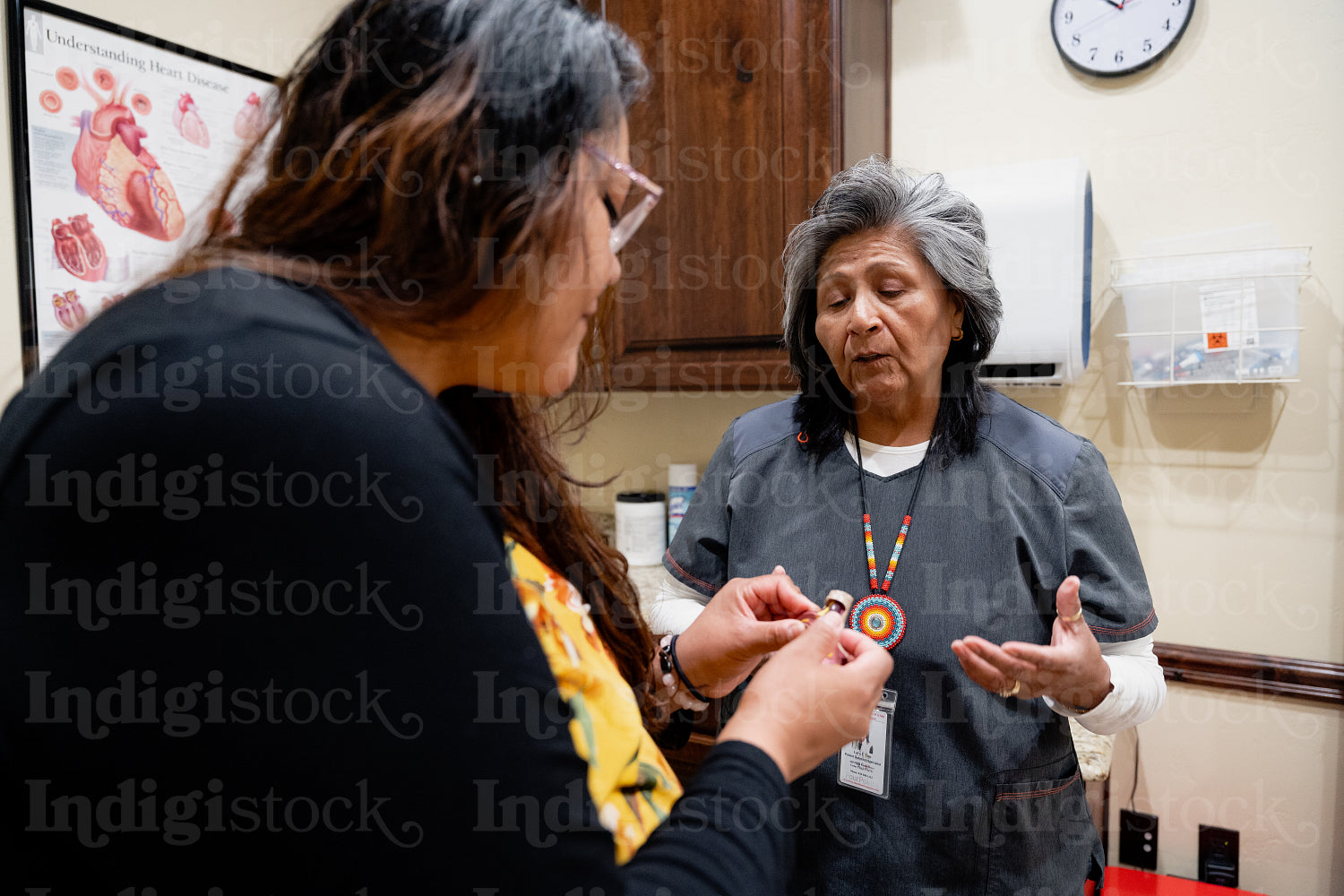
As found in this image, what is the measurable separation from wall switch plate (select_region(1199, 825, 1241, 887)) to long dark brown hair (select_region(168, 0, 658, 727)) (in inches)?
76.5

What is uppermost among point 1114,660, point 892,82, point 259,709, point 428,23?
point 892,82

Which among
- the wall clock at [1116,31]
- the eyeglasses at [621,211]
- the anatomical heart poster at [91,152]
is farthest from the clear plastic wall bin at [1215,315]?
the anatomical heart poster at [91,152]

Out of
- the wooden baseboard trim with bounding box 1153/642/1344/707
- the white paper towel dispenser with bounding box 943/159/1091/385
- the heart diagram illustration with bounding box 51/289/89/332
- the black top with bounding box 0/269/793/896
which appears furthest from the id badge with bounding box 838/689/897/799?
the heart diagram illustration with bounding box 51/289/89/332

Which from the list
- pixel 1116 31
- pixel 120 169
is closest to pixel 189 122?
pixel 120 169

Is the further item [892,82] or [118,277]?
[892,82]

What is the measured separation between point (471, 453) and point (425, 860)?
0.75 ft

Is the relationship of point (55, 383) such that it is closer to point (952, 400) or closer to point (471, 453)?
point (471, 453)

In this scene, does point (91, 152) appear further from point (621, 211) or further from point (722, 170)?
point (621, 211)

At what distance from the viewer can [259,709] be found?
412mm

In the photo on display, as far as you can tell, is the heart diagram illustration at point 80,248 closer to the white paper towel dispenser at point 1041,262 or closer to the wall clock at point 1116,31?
the white paper towel dispenser at point 1041,262

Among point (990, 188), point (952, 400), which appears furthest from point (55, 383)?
point (990, 188)

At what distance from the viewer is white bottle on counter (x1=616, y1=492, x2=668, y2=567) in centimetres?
232

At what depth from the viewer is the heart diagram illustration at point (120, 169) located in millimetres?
1604

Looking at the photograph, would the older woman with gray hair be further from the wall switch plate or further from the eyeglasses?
the wall switch plate
